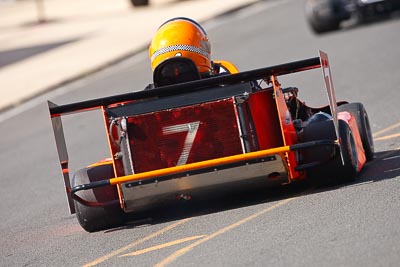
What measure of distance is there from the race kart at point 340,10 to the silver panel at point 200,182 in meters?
12.8

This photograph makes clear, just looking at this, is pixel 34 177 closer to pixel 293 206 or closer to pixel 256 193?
pixel 256 193

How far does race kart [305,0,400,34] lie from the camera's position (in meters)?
20.8

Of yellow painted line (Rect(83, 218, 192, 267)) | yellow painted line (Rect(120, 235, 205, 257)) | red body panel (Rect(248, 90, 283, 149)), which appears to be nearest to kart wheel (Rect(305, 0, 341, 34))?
red body panel (Rect(248, 90, 283, 149))

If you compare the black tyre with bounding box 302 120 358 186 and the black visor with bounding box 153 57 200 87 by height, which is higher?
the black visor with bounding box 153 57 200 87

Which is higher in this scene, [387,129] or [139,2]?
[139,2]

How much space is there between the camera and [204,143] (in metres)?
8.54

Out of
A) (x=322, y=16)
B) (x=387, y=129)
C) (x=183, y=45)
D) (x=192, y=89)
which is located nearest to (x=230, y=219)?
(x=192, y=89)

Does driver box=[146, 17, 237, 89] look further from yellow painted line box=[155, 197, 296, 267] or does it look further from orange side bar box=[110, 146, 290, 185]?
yellow painted line box=[155, 197, 296, 267]

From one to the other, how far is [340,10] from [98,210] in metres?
13.0

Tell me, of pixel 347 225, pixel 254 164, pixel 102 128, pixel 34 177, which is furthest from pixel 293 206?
pixel 102 128

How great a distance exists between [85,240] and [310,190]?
71.1 inches

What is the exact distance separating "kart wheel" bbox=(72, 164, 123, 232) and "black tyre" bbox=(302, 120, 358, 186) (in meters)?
1.52

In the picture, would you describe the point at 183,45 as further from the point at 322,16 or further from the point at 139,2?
the point at 139,2

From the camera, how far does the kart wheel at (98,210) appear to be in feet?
28.8
